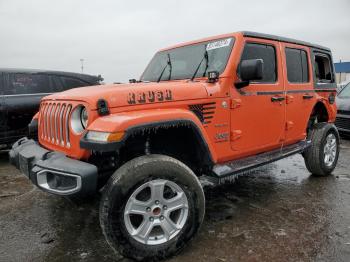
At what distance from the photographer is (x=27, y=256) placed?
8.89ft

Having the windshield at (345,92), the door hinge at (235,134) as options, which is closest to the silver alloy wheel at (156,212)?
the door hinge at (235,134)

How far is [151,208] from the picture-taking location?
2.56 metres

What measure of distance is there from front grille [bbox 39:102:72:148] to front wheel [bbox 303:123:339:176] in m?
3.52

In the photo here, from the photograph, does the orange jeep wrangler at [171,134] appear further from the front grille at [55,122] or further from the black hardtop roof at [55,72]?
the black hardtop roof at [55,72]

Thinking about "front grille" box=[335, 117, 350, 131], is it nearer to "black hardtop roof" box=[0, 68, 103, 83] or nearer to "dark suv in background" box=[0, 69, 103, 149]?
"black hardtop roof" box=[0, 68, 103, 83]

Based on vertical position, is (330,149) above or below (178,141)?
below

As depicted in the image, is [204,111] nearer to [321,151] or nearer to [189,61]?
[189,61]

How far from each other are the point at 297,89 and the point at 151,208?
277cm

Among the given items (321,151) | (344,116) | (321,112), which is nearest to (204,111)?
(321,151)

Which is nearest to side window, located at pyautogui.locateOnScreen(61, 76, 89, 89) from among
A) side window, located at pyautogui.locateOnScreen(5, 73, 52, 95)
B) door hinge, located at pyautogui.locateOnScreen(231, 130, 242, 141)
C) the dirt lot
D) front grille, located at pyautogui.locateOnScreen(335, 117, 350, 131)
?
side window, located at pyautogui.locateOnScreen(5, 73, 52, 95)

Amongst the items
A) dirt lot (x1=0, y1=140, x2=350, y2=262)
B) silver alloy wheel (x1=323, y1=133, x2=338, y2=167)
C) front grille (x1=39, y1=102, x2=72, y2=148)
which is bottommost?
dirt lot (x1=0, y1=140, x2=350, y2=262)

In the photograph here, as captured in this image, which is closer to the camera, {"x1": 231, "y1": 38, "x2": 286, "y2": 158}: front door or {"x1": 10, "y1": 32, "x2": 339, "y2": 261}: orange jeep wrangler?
{"x1": 10, "y1": 32, "x2": 339, "y2": 261}: orange jeep wrangler

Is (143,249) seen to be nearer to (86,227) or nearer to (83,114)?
(86,227)

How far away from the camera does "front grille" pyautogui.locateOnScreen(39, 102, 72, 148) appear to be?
280cm
